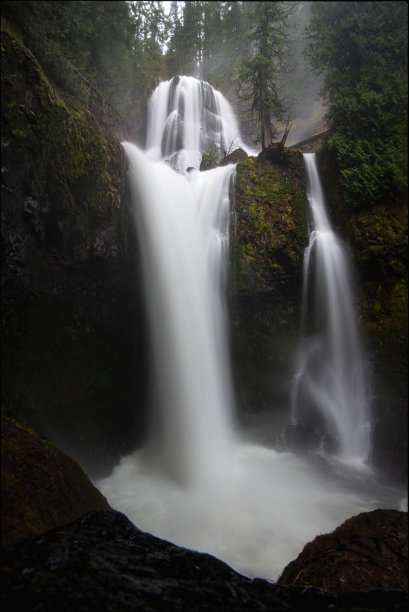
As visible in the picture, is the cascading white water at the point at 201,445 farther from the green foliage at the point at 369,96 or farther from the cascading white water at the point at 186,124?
the cascading white water at the point at 186,124

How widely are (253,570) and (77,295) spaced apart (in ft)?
17.6

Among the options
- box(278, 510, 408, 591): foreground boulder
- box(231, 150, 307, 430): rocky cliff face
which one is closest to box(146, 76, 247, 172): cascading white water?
box(231, 150, 307, 430): rocky cliff face

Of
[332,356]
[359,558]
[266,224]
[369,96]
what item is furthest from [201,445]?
[369,96]

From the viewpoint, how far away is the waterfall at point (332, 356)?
7559 mm

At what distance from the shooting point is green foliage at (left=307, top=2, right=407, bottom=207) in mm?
8195

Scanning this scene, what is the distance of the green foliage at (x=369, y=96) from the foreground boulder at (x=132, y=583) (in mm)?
8374

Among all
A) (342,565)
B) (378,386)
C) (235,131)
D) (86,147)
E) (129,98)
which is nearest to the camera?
(342,565)

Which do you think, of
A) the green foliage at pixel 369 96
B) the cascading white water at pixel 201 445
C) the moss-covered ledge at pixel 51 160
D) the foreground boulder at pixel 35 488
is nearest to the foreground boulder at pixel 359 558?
the cascading white water at pixel 201 445

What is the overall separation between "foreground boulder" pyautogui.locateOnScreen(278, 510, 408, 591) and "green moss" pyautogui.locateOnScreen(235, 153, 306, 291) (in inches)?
207

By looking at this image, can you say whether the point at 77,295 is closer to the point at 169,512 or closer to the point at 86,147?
the point at 86,147

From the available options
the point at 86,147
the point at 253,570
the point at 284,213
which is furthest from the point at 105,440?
the point at 284,213

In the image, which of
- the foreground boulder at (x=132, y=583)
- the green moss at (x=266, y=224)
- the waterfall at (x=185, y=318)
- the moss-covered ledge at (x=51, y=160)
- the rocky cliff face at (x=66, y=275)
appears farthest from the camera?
the green moss at (x=266, y=224)

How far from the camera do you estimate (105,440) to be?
694cm

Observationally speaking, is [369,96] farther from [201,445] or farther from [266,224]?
[201,445]
